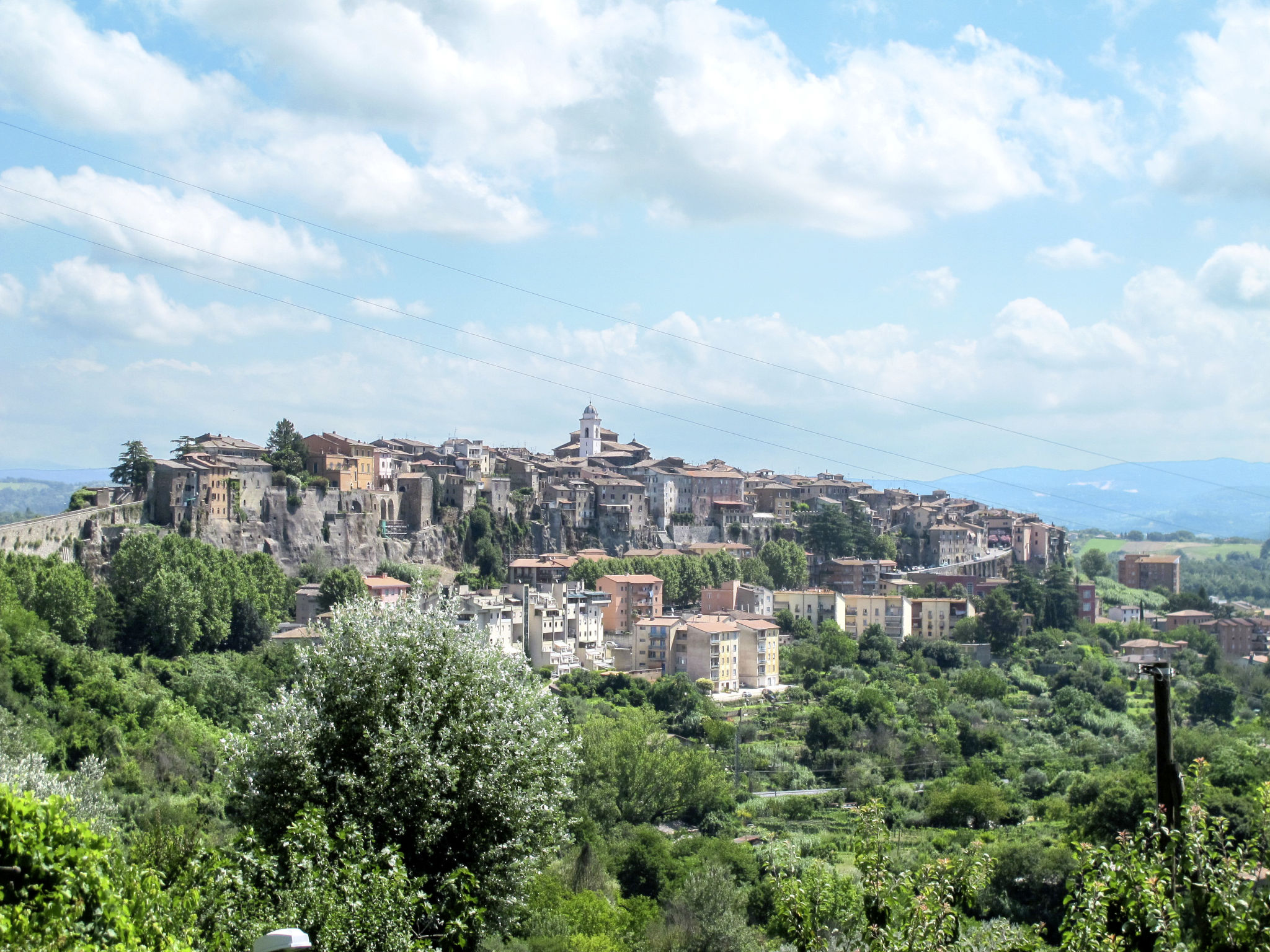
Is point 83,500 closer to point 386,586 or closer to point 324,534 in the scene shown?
point 324,534

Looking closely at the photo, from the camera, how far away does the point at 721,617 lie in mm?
46469

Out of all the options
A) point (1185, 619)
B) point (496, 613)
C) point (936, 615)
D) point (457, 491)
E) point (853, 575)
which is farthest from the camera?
point (853, 575)

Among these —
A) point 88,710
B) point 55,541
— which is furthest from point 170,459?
point 88,710

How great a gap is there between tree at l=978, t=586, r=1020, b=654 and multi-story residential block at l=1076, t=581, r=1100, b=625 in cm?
975

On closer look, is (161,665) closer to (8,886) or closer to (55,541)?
(55,541)

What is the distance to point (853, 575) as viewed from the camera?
62156 mm

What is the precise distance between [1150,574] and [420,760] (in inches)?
3059

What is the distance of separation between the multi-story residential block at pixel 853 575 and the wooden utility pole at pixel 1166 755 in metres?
55.3

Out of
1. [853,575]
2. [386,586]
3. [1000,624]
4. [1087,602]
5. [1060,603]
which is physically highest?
[386,586]

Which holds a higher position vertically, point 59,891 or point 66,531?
point 66,531

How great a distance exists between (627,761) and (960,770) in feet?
33.4

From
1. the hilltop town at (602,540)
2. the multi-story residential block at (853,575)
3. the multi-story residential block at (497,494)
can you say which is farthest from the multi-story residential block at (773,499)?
the multi-story residential block at (497,494)

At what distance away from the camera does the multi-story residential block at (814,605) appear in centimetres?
5344

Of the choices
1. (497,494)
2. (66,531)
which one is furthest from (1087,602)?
(66,531)
